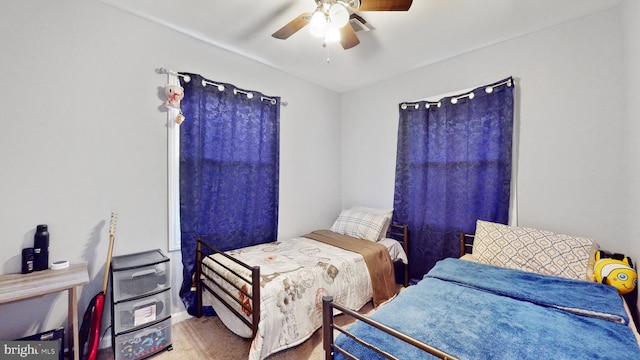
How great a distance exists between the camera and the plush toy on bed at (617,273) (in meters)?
1.62

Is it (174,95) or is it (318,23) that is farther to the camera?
(174,95)

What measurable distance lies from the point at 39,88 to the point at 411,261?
3571mm

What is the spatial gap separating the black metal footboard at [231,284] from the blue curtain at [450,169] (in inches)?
77.6

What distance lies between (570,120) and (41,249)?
3972 millimetres

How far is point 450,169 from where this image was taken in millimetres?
2693

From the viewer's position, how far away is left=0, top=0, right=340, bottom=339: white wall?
162cm

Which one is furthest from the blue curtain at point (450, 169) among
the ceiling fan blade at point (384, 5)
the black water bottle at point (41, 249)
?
the black water bottle at point (41, 249)

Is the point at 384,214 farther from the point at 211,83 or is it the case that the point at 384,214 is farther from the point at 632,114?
the point at 211,83

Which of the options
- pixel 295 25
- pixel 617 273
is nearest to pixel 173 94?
pixel 295 25

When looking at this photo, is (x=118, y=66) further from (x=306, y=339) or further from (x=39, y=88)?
(x=306, y=339)

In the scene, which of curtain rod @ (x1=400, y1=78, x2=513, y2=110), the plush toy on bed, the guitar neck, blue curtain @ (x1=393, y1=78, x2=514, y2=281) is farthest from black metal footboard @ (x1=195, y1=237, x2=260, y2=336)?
curtain rod @ (x1=400, y1=78, x2=513, y2=110)

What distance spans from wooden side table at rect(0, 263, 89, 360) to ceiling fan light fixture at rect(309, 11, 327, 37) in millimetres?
2136

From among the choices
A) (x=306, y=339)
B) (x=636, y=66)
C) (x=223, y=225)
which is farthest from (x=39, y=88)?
(x=636, y=66)

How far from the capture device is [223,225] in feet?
8.24
